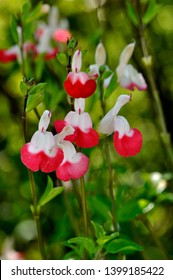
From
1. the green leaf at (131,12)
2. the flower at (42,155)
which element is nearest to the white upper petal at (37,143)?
the flower at (42,155)

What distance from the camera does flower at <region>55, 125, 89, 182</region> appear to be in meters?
0.93

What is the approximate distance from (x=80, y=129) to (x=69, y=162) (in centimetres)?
6

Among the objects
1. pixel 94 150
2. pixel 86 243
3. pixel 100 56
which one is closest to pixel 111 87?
pixel 100 56

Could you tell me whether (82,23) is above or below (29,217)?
above

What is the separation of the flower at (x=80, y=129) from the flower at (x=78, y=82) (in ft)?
0.13

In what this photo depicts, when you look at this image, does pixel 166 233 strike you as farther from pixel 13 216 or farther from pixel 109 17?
pixel 109 17

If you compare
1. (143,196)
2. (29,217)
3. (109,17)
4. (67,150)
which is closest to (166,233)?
(29,217)

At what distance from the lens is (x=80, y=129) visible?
0.94 metres

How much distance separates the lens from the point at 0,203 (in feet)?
6.48

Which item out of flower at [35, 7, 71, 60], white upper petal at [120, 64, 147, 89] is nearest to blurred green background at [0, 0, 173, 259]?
flower at [35, 7, 71, 60]

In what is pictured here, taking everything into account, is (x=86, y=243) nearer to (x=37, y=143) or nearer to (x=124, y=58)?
(x=37, y=143)

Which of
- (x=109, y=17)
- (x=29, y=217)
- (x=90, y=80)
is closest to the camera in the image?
(x=90, y=80)
